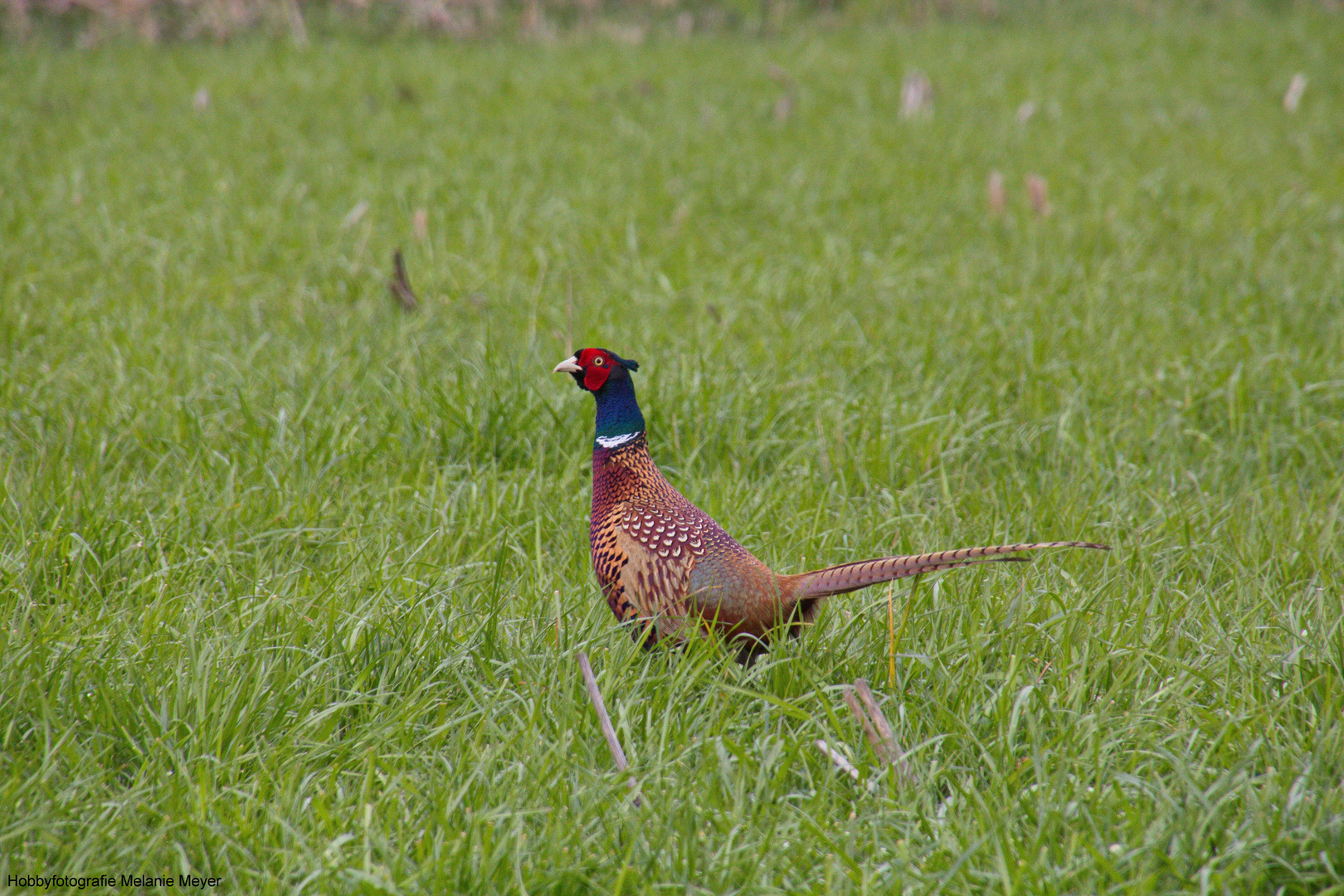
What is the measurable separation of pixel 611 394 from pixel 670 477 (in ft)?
3.06

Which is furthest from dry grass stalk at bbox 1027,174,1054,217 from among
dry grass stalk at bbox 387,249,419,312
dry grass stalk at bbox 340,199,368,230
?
dry grass stalk at bbox 340,199,368,230

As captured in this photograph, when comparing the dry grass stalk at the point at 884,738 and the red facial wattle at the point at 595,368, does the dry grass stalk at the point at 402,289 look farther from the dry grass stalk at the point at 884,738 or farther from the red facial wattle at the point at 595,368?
the dry grass stalk at the point at 884,738

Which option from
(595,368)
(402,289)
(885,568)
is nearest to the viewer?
(885,568)

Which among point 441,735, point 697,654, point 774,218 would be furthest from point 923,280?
point 441,735

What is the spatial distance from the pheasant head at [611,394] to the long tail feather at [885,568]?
593 mm

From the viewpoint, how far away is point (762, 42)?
442 inches

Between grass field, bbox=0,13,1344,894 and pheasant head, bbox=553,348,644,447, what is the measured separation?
0.39 meters

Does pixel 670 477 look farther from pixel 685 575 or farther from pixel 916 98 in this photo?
pixel 916 98

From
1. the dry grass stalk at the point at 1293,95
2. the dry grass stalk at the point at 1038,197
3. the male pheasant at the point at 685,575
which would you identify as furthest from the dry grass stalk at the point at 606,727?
the dry grass stalk at the point at 1293,95

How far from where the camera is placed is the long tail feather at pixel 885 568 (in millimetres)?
2057

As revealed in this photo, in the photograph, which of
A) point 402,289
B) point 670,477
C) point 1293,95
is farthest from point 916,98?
point 670,477

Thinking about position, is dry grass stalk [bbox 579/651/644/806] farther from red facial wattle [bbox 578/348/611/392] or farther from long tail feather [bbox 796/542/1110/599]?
red facial wattle [bbox 578/348/611/392]

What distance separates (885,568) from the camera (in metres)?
2.13

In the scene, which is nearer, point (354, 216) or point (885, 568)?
point (885, 568)
